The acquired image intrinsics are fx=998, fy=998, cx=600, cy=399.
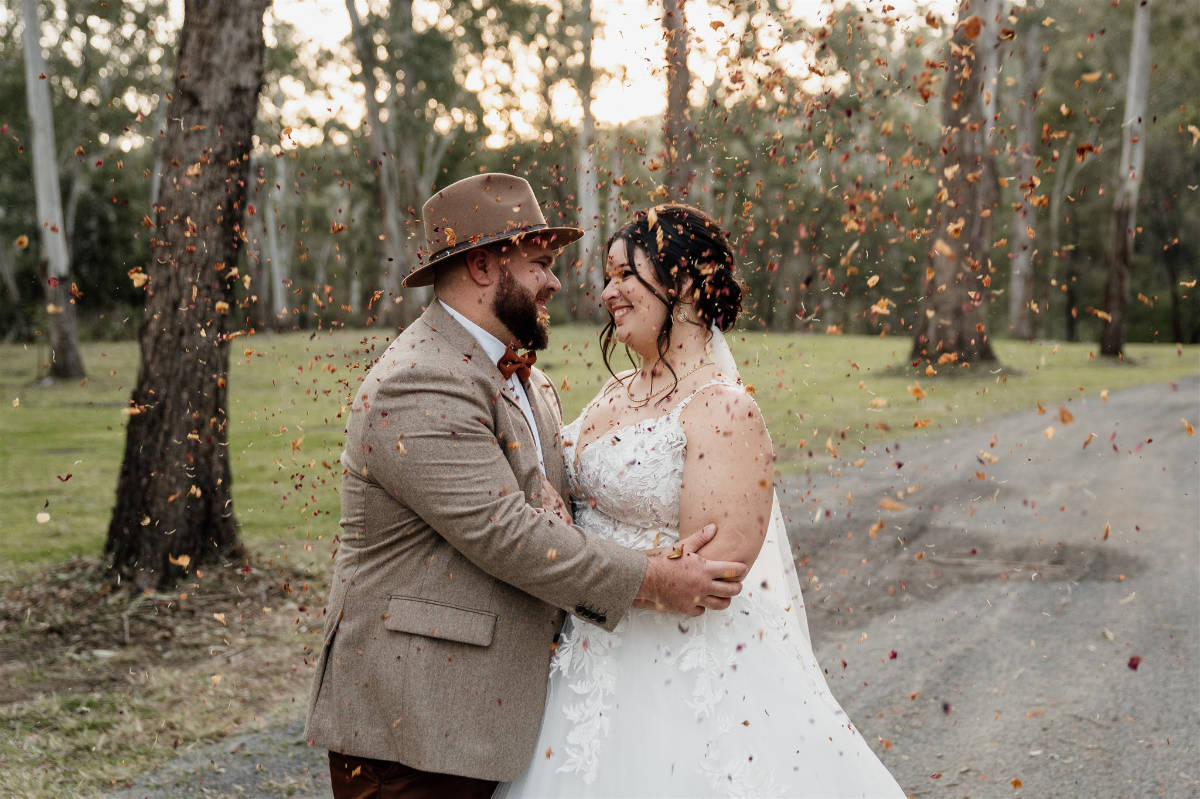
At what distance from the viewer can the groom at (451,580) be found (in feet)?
8.60

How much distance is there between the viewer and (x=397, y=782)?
276 cm

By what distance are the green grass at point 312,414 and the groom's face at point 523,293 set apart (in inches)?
41.2

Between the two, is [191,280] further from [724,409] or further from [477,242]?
[724,409]

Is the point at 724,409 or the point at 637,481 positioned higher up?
the point at 724,409

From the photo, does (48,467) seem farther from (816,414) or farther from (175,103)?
(816,414)

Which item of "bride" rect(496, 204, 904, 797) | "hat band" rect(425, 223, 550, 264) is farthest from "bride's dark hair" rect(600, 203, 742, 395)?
"hat band" rect(425, 223, 550, 264)

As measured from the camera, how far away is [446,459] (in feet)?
8.55

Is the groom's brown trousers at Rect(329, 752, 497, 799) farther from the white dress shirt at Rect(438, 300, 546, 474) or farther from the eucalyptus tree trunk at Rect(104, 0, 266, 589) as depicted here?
the eucalyptus tree trunk at Rect(104, 0, 266, 589)

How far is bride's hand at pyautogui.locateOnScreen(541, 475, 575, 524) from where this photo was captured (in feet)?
9.49

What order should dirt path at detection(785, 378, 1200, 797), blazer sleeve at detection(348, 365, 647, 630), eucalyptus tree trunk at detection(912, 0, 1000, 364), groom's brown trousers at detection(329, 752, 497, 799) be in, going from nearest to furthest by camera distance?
1. blazer sleeve at detection(348, 365, 647, 630)
2. groom's brown trousers at detection(329, 752, 497, 799)
3. dirt path at detection(785, 378, 1200, 797)
4. eucalyptus tree trunk at detection(912, 0, 1000, 364)

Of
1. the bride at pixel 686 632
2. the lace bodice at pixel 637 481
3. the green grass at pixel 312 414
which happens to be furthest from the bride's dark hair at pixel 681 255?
the green grass at pixel 312 414

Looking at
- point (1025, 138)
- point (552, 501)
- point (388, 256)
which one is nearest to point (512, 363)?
point (552, 501)

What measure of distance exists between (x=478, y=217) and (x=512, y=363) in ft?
1.53

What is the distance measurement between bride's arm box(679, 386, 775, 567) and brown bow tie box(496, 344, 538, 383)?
540mm
